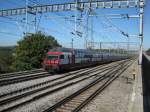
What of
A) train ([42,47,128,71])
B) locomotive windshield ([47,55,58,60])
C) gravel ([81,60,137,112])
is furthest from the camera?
locomotive windshield ([47,55,58,60])

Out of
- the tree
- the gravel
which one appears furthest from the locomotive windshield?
the gravel

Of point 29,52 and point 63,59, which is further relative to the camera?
point 29,52

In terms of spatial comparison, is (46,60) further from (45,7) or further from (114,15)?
(114,15)

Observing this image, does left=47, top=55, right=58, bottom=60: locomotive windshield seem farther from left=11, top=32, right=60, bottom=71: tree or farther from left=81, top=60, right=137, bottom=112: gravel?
left=81, top=60, right=137, bottom=112: gravel

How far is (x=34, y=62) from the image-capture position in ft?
100.0

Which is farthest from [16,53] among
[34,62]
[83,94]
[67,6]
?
[83,94]

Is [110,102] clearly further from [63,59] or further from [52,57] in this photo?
[52,57]

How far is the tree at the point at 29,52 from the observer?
30.1 m

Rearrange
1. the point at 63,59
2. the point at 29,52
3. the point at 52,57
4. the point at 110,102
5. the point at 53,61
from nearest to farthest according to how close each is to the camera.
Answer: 1. the point at 110,102
2. the point at 53,61
3. the point at 52,57
4. the point at 63,59
5. the point at 29,52

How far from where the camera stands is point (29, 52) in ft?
99.9

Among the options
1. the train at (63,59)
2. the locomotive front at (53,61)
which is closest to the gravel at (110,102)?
the locomotive front at (53,61)

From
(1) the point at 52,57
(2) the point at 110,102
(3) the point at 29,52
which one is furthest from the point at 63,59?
(2) the point at 110,102

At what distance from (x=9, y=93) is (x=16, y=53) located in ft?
58.1

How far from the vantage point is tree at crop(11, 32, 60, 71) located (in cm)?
3014
